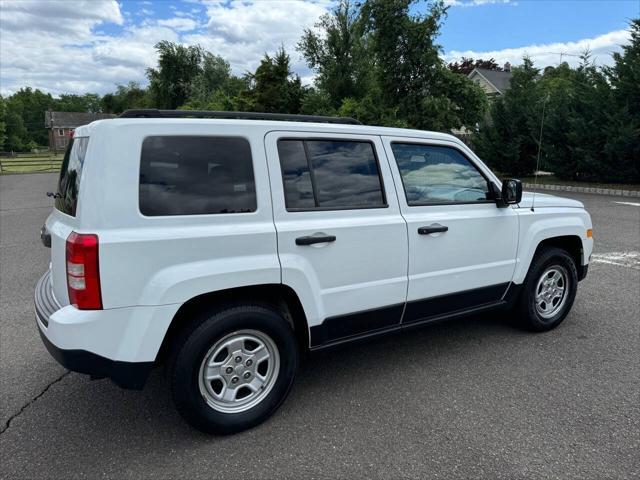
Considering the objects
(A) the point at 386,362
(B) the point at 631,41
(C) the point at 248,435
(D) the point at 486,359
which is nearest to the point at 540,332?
(D) the point at 486,359

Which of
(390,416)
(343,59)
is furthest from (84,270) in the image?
(343,59)

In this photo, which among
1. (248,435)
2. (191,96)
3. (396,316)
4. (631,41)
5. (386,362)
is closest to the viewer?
(248,435)

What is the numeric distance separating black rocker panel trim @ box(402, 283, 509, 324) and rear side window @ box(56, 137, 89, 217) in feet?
7.52

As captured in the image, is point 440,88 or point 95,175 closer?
point 95,175

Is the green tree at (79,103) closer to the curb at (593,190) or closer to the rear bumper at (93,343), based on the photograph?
the curb at (593,190)

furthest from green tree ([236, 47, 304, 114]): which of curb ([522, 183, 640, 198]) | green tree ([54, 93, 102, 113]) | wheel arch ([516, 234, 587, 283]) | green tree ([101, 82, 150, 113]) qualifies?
green tree ([54, 93, 102, 113])

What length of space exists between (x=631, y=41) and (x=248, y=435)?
18.2 m

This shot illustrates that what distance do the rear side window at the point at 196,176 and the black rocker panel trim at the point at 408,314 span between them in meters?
0.99

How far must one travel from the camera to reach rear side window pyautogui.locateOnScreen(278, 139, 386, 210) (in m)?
2.91

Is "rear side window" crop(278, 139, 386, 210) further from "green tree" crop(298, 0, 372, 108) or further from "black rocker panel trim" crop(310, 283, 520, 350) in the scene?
"green tree" crop(298, 0, 372, 108)

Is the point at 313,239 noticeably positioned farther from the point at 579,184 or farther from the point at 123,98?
the point at 123,98

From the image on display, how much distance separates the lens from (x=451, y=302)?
11.8 feet

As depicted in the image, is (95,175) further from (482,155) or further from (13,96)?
(13,96)

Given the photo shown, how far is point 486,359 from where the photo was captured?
12.3 ft
